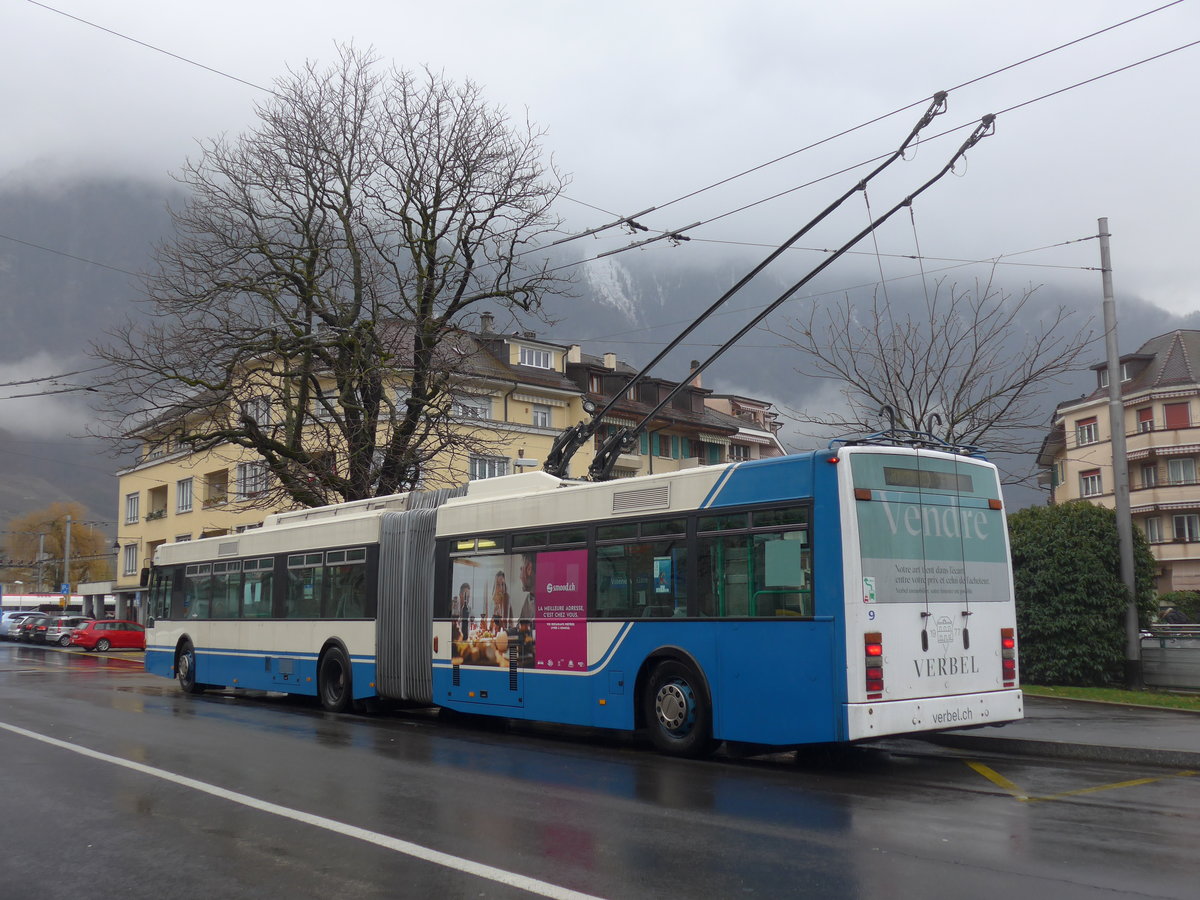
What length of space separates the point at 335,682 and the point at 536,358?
39.8 meters

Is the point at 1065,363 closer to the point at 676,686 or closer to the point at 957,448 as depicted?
the point at 957,448

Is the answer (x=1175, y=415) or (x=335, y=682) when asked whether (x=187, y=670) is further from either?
(x=1175, y=415)

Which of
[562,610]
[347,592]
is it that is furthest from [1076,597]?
[347,592]

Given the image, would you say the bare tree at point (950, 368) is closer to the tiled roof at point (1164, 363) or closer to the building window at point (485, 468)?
the building window at point (485, 468)

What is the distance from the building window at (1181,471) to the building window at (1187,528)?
A: 85.6 inches

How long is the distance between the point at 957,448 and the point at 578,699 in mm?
4992

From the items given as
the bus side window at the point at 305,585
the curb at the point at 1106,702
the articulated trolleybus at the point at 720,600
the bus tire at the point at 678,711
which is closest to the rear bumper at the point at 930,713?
the articulated trolleybus at the point at 720,600

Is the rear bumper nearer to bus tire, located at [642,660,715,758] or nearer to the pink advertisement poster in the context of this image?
bus tire, located at [642,660,715,758]

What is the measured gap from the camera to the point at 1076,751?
1181 cm

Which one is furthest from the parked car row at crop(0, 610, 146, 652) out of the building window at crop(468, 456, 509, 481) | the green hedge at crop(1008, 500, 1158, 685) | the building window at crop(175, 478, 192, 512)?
the green hedge at crop(1008, 500, 1158, 685)

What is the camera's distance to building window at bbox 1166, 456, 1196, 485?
63688 mm

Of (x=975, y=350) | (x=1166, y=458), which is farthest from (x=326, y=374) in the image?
(x=1166, y=458)

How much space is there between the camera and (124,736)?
44.9 feet

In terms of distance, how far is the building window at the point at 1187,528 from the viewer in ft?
210
